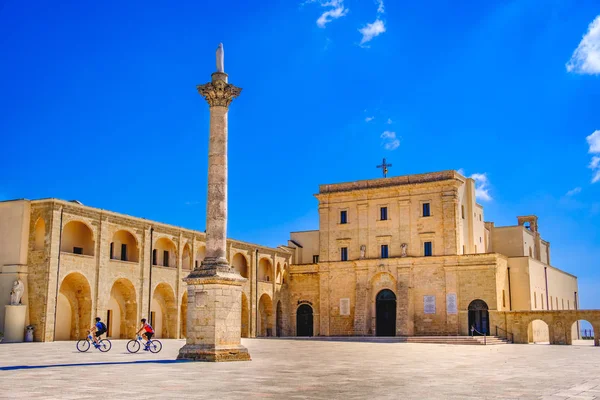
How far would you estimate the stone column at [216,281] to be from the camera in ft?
62.4

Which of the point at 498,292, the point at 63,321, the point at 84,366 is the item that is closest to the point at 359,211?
the point at 498,292

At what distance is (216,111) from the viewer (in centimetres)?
2088

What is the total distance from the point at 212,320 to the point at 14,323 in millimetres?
18594

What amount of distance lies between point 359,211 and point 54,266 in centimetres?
2570

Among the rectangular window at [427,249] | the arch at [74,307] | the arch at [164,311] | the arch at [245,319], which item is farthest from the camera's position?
the arch at [245,319]

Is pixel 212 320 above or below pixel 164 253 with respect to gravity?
below

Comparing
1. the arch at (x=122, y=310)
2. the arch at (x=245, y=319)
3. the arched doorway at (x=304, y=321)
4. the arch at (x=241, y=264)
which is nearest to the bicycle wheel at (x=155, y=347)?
the arch at (x=122, y=310)

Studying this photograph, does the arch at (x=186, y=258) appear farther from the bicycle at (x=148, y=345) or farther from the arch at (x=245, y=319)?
the bicycle at (x=148, y=345)

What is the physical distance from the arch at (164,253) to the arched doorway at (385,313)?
656 inches

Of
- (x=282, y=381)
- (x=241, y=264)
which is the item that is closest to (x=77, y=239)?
(x=241, y=264)

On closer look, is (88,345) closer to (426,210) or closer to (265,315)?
(265,315)

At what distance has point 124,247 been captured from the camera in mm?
40812

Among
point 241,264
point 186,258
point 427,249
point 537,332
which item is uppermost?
point 427,249

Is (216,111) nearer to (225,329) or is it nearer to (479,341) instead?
(225,329)
